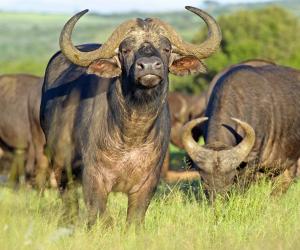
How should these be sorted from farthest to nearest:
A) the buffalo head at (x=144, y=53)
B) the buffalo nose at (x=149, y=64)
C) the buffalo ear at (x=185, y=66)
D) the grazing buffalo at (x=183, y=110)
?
the grazing buffalo at (x=183, y=110) → the buffalo ear at (x=185, y=66) → the buffalo head at (x=144, y=53) → the buffalo nose at (x=149, y=64)

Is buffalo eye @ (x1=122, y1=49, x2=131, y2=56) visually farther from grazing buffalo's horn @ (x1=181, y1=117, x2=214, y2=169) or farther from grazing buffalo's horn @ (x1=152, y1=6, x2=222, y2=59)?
grazing buffalo's horn @ (x1=181, y1=117, x2=214, y2=169)

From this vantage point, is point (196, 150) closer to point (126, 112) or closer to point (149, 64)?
point (126, 112)

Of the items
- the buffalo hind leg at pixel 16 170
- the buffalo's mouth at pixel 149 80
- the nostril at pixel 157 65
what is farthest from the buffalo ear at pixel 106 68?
the buffalo hind leg at pixel 16 170

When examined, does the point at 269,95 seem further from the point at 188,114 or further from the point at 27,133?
the point at 188,114

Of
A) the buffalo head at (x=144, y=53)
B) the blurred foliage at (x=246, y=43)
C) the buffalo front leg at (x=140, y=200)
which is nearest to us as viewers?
the buffalo head at (x=144, y=53)

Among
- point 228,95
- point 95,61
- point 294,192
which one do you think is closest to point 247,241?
point 95,61

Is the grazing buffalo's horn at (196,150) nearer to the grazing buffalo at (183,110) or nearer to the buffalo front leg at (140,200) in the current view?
the buffalo front leg at (140,200)

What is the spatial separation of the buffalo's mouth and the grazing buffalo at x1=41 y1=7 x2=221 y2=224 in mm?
171

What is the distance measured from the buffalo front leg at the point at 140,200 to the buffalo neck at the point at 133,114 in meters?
0.38

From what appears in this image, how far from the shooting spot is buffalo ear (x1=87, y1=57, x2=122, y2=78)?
8.43 metres

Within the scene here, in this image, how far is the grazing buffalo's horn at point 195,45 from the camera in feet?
27.7

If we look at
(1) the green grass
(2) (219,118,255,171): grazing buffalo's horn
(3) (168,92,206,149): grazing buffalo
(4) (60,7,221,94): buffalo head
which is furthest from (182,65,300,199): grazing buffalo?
(3) (168,92,206,149): grazing buffalo

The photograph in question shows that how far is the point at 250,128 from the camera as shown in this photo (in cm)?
1111

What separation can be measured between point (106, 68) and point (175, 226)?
1458mm
